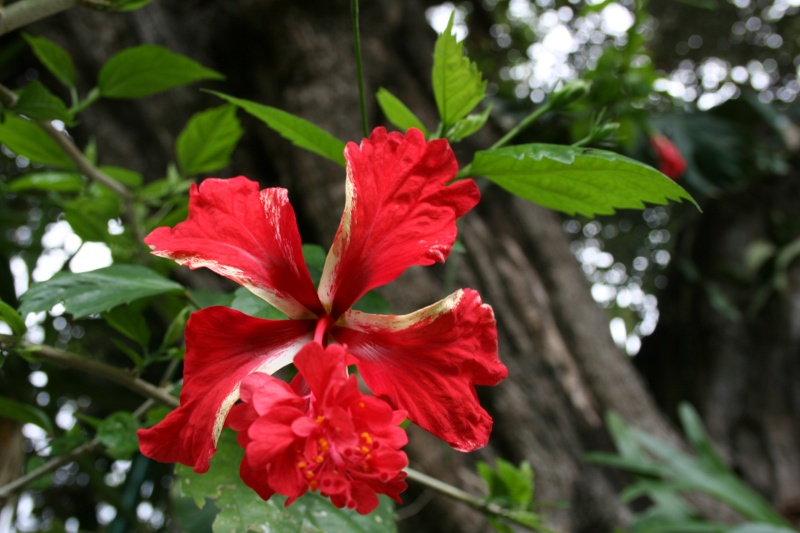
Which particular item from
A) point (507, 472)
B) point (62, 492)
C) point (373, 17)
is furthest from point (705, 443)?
point (62, 492)

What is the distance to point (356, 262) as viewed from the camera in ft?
1.30

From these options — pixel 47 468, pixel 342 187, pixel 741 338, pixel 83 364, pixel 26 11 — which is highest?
pixel 26 11

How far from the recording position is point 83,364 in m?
0.47

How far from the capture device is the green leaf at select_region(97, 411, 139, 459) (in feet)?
1.72

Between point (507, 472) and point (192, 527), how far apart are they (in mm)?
347

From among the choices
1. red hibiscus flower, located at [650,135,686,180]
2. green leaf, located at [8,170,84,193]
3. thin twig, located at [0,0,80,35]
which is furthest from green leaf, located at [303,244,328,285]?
red hibiscus flower, located at [650,135,686,180]

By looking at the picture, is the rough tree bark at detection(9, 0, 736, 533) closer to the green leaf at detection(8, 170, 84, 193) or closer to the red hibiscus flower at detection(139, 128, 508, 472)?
the green leaf at detection(8, 170, 84, 193)

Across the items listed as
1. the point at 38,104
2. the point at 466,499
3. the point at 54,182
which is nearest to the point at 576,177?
the point at 466,499

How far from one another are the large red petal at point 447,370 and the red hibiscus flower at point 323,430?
4 cm

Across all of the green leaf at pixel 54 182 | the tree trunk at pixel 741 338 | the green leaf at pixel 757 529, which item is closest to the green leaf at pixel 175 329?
the green leaf at pixel 54 182

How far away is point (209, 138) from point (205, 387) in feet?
1.59

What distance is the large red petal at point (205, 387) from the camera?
0.35 m

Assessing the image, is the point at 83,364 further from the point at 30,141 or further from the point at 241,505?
the point at 30,141

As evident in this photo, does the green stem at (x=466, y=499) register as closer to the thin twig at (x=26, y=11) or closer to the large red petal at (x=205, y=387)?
the large red petal at (x=205, y=387)
